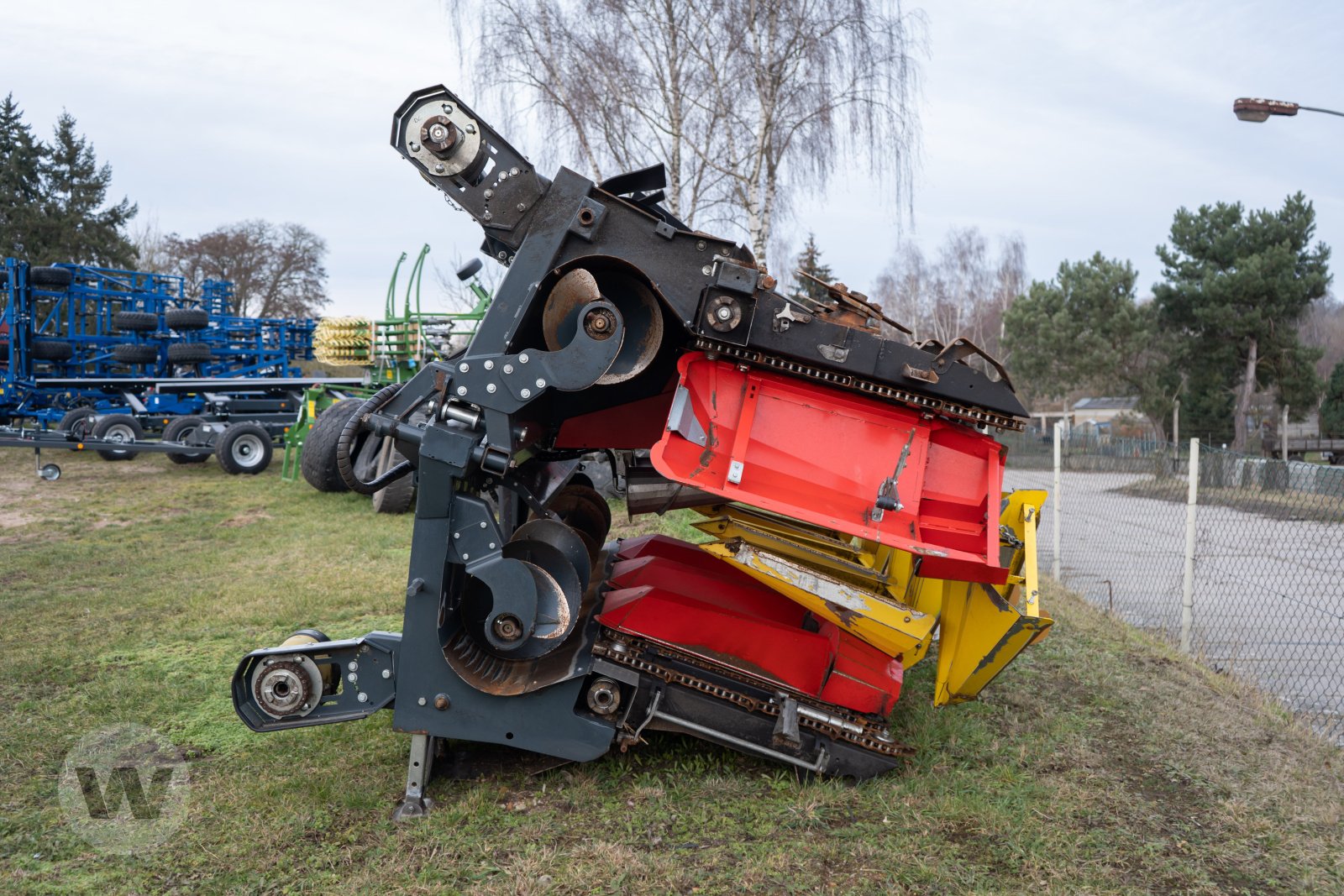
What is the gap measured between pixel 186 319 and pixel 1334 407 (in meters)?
33.4

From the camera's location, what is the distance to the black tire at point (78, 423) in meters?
16.5

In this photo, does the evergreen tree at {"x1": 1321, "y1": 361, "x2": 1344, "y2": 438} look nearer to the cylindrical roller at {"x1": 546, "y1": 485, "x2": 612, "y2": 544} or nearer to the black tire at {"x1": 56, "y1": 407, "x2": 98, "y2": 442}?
the cylindrical roller at {"x1": 546, "y1": 485, "x2": 612, "y2": 544}

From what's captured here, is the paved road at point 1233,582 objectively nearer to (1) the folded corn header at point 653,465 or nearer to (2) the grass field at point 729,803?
(2) the grass field at point 729,803

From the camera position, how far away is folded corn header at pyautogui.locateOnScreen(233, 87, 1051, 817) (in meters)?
3.64

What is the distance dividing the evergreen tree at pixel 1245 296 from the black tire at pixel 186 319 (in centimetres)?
2772

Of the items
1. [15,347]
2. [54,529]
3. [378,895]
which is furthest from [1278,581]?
[15,347]

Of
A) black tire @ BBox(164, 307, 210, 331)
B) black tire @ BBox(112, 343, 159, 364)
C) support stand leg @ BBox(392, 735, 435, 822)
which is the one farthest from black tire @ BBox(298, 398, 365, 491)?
black tire @ BBox(112, 343, 159, 364)

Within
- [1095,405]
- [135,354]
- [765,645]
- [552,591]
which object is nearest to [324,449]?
[552,591]

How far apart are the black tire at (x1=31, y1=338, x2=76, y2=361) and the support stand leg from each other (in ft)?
58.6

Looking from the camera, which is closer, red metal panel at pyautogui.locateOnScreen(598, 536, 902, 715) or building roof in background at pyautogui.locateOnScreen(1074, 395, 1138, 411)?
red metal panel at pyautogui.locateOnScreen(598, 536, 902, 715)

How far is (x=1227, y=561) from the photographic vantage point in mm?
12719

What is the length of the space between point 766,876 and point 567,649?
3.94 ft

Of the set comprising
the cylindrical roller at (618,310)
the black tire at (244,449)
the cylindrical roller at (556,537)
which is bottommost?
the black tire at (244,449)

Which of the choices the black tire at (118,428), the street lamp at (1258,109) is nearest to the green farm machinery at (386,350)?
the black tire at (118,428)
